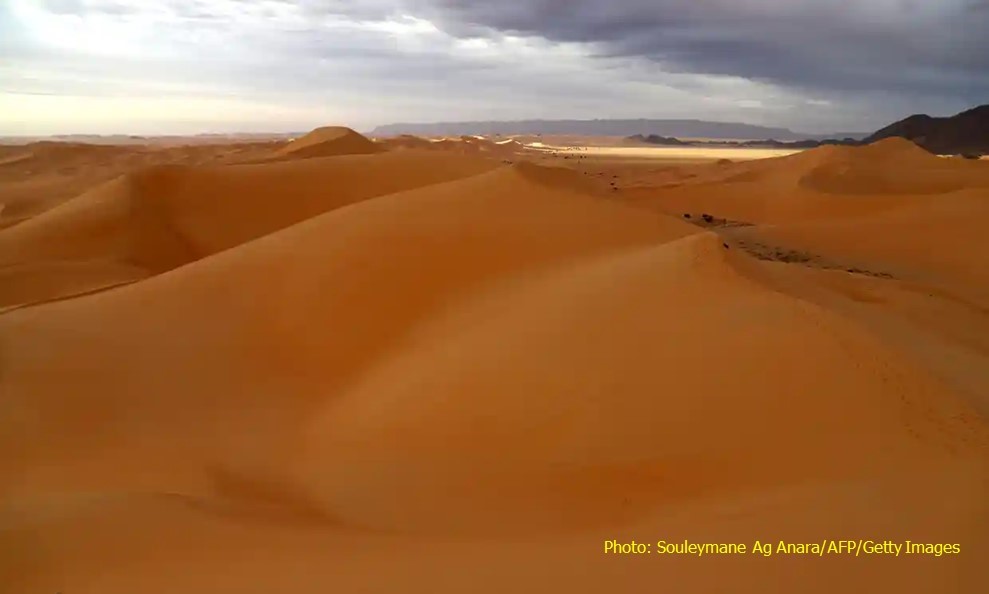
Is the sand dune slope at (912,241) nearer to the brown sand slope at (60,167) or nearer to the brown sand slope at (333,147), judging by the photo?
the brown sand slope at (333,147)

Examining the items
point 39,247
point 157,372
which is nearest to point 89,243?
point 39,247

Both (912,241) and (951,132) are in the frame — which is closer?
(912,241)

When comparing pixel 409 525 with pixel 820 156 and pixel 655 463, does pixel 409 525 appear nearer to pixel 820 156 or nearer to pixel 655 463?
pixel 655 463

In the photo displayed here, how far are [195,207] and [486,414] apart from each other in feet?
36.4

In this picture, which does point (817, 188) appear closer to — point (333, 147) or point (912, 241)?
point (912, 241)

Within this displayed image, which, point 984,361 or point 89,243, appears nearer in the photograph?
point 984,361

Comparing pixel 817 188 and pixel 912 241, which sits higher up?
pixel 817 188

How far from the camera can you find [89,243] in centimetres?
1227

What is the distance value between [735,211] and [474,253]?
1510 centimetres

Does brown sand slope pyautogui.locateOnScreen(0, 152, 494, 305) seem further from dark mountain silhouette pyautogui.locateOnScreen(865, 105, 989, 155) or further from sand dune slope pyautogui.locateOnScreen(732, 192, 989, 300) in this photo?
dark mountain silhouette pyautogui.locateOnScreen(865, 105, 989, 155)

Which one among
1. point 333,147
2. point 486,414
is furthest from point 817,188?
point 486,414

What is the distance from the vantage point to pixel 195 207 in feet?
45.2

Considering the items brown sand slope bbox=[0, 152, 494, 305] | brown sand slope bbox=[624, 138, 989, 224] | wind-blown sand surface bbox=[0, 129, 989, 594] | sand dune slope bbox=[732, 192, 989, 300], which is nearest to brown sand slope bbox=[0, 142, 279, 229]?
brown sand slope bbox=[0, 152, 494, 305]

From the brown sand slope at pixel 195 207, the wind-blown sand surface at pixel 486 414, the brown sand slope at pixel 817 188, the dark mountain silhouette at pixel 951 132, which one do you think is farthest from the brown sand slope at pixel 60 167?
the dark mountain silhouette at pixel 951 132
